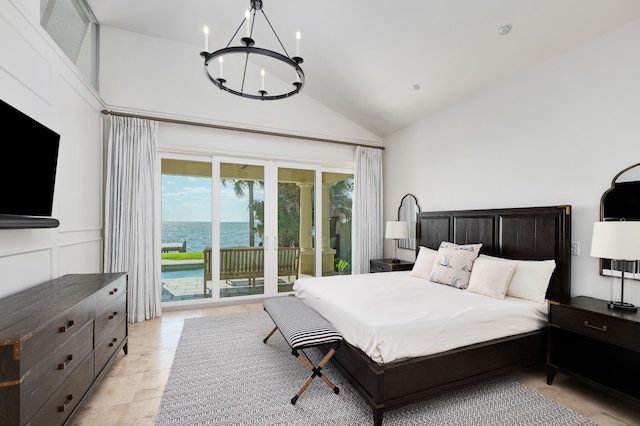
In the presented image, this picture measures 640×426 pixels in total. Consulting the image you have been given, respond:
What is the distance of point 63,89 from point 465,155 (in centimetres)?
449

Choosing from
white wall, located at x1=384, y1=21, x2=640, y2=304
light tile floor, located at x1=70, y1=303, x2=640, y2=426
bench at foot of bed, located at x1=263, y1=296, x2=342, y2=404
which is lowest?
light tile floor, located at x1=70, y1=303, x2=640, y2=426

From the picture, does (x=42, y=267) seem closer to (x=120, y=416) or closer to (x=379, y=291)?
(x=120, y=416)

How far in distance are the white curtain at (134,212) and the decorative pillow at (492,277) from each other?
399 centimetres

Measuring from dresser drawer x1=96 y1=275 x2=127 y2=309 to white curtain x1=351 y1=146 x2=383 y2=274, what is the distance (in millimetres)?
3517

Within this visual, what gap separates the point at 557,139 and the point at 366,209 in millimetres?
2949

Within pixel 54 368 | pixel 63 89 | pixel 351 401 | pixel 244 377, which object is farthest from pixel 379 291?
pixel 63 89

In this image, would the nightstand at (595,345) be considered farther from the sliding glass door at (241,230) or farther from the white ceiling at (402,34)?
the sliding glass door at (241,230)

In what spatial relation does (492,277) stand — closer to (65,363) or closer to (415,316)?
(415,316)

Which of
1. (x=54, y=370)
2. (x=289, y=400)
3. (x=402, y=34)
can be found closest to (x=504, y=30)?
(x=402, y=34)

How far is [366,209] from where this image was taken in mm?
5340

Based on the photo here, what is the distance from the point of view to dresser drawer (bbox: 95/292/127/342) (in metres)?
2.26

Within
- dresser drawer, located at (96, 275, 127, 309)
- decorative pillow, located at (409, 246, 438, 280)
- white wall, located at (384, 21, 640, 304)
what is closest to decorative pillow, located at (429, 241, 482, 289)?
decorative pillow, located at (409, 246, 438, 280)

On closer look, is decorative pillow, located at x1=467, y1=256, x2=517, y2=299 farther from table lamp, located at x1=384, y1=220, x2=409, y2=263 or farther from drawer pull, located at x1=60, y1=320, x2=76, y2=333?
drawer pull, located at x1=60, y1=320, x2=76, y2=333

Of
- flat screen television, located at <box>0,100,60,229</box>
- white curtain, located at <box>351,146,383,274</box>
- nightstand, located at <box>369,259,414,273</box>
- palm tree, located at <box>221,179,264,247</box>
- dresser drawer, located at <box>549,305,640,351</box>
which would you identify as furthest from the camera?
white curtain, located at <box>351,146,383,274</box>
